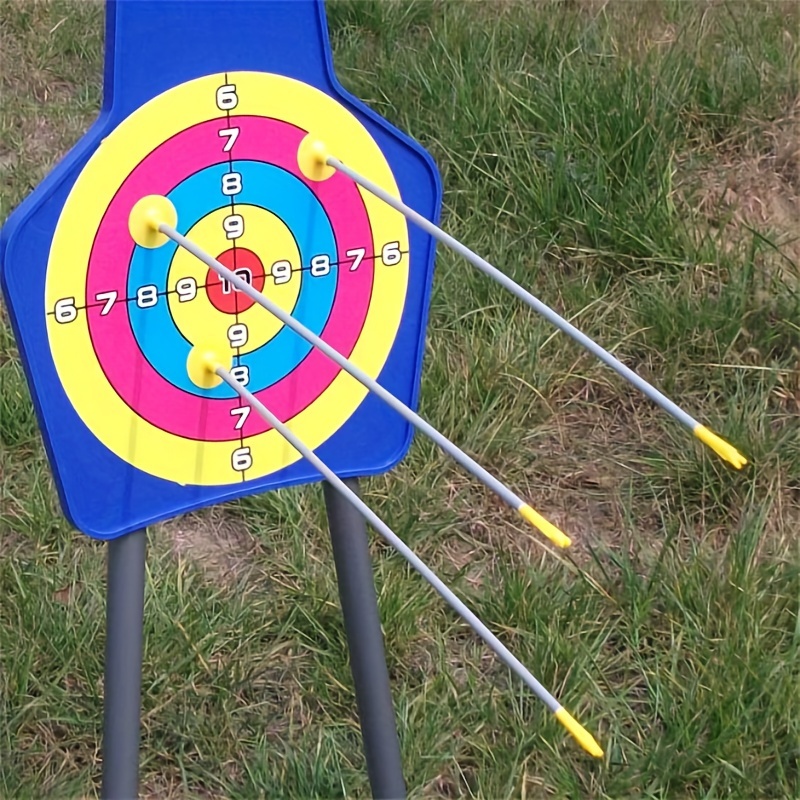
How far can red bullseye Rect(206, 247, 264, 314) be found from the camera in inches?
25.7

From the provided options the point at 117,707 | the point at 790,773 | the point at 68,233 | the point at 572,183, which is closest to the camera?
the point at 68,233

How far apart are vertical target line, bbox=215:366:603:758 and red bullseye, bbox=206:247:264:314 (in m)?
0.04

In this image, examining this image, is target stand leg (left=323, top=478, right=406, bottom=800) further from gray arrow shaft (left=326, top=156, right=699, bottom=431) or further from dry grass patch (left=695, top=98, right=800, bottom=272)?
dry grass patch (left=695, top=98, right=800, bottom=272)

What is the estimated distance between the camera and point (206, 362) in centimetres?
66

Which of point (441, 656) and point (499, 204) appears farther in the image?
point (499, 204)

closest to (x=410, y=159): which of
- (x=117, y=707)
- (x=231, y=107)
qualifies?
(x=231, y=107)

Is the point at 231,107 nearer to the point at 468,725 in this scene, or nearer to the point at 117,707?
the point at 117,707

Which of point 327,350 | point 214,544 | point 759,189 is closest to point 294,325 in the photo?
point 327,350

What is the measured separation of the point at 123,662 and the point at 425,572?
0.24 m

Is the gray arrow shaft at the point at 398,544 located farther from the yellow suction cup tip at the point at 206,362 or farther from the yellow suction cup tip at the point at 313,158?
the yellow suction cup tip at the point at 313,158

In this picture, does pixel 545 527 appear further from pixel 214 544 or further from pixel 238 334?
pixel 214 544

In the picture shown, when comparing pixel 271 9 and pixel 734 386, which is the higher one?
pixel 271 9

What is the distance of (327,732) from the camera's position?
1.15m

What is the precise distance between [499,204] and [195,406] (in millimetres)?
1107
